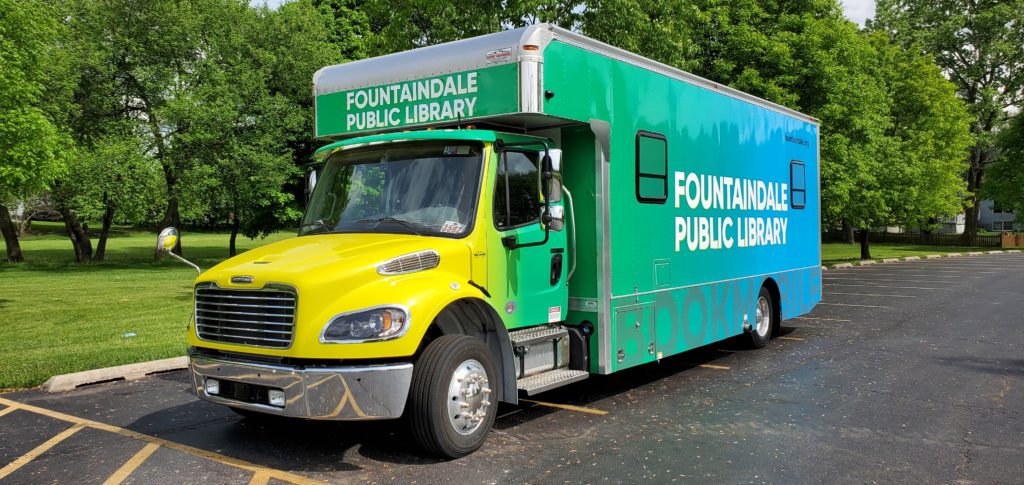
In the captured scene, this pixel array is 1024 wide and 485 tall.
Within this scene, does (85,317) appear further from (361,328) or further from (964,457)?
(964,457)

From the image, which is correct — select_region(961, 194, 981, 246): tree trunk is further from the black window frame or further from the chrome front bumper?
the chrome front bumper

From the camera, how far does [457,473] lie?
5.24 meters

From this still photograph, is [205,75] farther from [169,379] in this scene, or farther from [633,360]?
[633,360]

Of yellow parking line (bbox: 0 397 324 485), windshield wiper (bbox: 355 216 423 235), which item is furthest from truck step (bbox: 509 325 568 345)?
yellow parking line (bbox: 0 397 324 485)

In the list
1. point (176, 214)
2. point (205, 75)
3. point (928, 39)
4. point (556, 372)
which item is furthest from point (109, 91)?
point (928, 39)

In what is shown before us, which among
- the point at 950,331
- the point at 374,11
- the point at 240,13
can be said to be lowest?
the point at 950,331

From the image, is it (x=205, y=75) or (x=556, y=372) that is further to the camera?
(x=205, y=75)

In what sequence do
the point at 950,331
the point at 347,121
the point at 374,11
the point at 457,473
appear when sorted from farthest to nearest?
the point at 374,11 → the point at 950,331 → the point at 347,121 → the point at 457,473

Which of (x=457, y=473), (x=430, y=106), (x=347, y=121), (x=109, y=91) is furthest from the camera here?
(x=109, y=91)

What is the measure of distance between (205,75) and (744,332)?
28000 mm

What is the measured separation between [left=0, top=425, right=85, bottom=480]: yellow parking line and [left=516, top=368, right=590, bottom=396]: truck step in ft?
12.4

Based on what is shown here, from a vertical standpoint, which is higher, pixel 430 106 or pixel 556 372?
pixel 430 106

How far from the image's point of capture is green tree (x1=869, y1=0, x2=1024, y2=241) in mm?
49250

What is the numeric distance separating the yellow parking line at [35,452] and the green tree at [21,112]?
39.7ft
